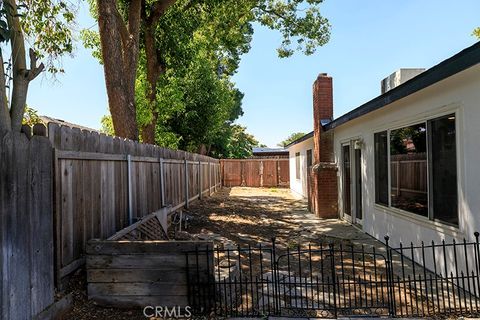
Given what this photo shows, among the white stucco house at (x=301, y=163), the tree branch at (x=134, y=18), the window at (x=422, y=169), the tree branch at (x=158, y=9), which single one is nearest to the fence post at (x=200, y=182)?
the white stucco house at (x=301, y=163)

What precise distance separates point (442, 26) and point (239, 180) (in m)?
16.2

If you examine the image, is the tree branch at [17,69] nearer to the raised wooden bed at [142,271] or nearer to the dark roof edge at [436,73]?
the raised wooden bed at [142,271]

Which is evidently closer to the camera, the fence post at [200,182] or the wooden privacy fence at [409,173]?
the wooden privacy fence at [409,173]

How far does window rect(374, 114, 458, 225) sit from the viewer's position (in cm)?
486

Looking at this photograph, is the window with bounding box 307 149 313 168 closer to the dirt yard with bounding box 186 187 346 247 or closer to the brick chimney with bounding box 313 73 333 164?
the dirt yard with bounding box 186 187 346 247

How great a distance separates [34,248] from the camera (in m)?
3.04

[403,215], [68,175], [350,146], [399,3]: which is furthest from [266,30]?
[68,175]

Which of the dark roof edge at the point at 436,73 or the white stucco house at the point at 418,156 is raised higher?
the dark roof edge at the point at 436,73

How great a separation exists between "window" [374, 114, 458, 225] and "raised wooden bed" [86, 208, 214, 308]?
338 centimetres

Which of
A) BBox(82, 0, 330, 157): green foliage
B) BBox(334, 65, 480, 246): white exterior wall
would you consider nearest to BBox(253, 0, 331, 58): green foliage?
BBox(82, 0, 330, 157): green foliage

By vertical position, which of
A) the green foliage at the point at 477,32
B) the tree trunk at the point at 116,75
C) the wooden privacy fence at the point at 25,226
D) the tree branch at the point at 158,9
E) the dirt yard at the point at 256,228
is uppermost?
the green foliage at the point at 477,32

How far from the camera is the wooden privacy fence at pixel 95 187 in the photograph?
3.68 meters

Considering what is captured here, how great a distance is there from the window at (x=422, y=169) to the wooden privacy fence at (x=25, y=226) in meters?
4.73

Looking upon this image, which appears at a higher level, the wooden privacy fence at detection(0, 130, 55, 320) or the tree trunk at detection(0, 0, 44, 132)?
the tree trunk at detection(0, 0, 44, 132)
